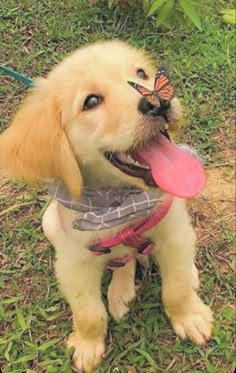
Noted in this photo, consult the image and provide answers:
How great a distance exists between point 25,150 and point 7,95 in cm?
177

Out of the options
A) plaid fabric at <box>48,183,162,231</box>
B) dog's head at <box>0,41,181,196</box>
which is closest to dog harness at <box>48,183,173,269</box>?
plaid fabric at <box>48,183,162,231</box>

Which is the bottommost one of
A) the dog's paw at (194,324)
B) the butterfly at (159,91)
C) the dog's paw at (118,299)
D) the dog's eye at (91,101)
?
the dog's paw at (118,299)

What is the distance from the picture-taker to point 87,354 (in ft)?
9.07

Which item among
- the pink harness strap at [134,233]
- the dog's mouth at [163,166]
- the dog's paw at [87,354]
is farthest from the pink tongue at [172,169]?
the dog's paw at [87,354]

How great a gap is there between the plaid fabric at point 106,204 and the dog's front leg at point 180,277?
0.46 feet

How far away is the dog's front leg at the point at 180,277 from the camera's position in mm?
2480

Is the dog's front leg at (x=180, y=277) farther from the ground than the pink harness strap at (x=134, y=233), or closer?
closer

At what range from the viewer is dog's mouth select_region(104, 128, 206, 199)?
2148 mm

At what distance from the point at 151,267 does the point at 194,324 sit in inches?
14.3

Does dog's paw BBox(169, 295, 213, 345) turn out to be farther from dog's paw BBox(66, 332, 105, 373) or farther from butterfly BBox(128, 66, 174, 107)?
butterfly BBox(128, 66, 174, 107)

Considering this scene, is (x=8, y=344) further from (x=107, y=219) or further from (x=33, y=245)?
(x=107, y=219)

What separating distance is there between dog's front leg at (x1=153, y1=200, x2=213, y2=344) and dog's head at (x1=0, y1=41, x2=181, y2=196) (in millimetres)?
317

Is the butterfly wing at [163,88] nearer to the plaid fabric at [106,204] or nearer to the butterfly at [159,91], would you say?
the butterfly at [159,91]

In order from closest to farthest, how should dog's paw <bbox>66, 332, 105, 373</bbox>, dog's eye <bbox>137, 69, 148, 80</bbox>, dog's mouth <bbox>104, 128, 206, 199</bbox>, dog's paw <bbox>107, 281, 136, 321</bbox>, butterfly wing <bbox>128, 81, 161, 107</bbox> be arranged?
butterfly wing <bbox>128, 81, 161, 107</bbox>
dog's mouth <bbox>104, 128, 206, 199</bbox>
dog's eye <bbox>137, 69, 148, 80</bbox>
dog's paw <bbox>66, 332, 105, 373</bbox>
dog's paw <bbox>107, 281, 136, 321</bbox>
